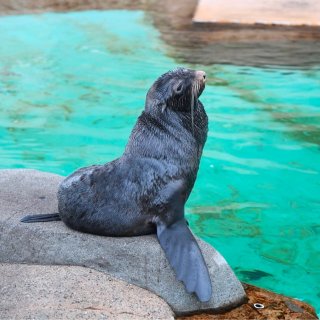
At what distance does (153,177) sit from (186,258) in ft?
1.51

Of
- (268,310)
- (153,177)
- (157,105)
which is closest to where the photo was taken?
(268,310)

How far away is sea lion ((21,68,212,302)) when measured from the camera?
3430mm

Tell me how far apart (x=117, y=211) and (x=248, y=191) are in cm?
250

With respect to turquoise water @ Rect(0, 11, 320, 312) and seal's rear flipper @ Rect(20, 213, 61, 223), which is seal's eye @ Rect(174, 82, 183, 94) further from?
turquoise water @ Rect(0, 11, 320, 312)

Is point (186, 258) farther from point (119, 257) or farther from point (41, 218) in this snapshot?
point (41, 218)

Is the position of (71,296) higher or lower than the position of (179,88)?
lower

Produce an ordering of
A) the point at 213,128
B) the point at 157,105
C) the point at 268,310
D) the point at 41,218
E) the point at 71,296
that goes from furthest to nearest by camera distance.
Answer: the point at 213,128
the point at 41,218
the point at 157,105
the point at 268,310
the point at 71,296


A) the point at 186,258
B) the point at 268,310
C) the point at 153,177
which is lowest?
the point at 268,310

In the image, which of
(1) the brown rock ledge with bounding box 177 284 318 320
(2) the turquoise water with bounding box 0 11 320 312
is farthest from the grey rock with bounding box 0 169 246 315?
(2) the turquoise water with bounding box 0 11 320 312

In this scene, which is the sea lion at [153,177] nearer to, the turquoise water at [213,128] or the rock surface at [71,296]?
the rock surface at [71,296]

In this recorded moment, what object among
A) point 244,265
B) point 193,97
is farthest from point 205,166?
point 193,97

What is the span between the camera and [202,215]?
5273 millimetres

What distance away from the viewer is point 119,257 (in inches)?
132

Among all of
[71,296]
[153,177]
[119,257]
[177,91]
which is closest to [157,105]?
[177,91]
